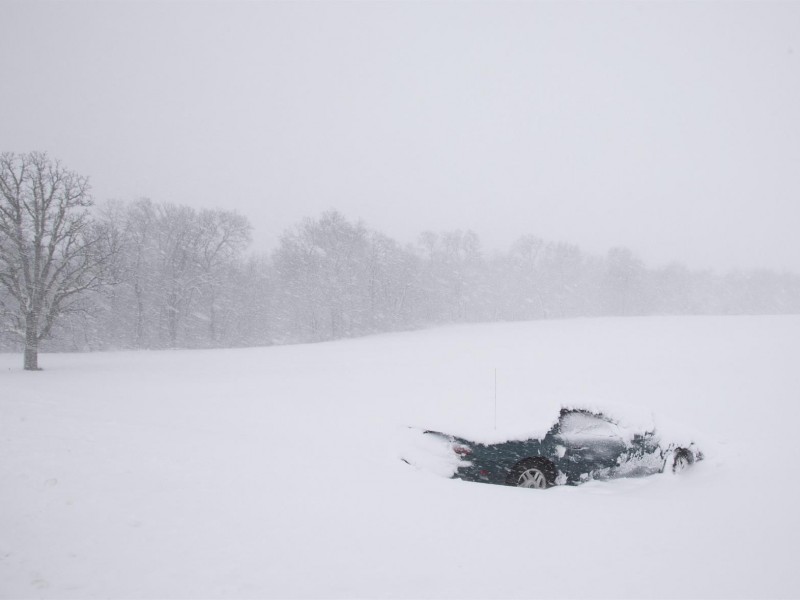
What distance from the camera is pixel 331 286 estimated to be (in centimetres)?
4638

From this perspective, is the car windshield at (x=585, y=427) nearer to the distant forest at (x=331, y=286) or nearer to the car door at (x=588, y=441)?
Answer: the car door at (x=588, y=441)

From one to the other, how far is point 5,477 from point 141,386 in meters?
10.1

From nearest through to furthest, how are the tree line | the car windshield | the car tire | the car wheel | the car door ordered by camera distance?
the car tire < the car door < the car windshield < the car wheel < the tree line

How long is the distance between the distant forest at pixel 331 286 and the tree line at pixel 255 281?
18cm

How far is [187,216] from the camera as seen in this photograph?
40.1 metres

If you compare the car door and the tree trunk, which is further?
the tree trunk

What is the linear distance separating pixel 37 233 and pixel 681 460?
87.7ft

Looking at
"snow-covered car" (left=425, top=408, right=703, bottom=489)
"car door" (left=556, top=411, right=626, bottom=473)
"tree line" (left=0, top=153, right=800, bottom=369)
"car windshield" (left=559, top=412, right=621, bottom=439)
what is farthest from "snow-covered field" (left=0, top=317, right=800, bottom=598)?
"tree line" (left=0, top=153, right=800, bottom=369)

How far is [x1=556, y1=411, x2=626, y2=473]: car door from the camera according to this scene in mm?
6715

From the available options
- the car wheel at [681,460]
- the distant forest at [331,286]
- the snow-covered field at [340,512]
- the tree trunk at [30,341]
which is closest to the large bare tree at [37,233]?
the tree trunk at [30,341]

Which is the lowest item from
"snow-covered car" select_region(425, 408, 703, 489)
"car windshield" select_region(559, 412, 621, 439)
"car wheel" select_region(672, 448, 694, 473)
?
"car wheel" select_region(672, 448, 694, 473)

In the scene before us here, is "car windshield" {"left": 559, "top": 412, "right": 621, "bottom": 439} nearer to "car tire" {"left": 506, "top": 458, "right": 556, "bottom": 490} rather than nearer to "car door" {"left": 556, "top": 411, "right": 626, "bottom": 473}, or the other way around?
"car door" {"left": 556, "top": 411, "right": 626, "bottom": 473}

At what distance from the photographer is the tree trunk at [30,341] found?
17766 millimetres

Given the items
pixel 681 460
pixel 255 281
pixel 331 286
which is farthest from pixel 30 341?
pixel 255 281
